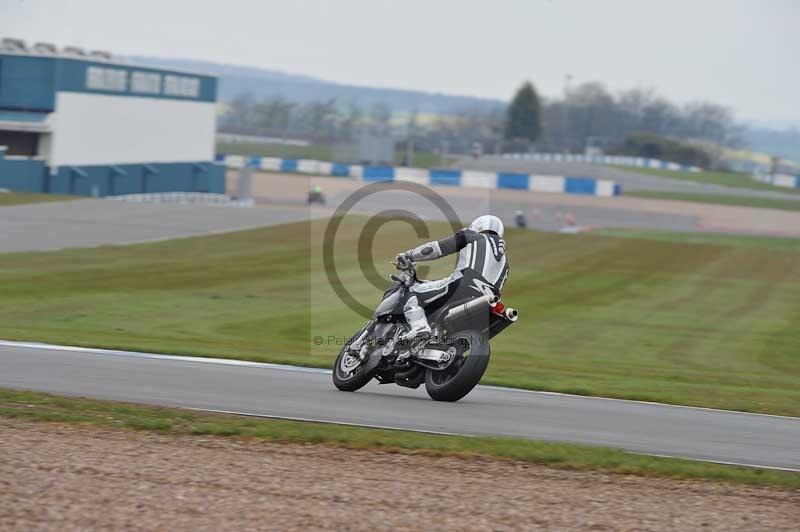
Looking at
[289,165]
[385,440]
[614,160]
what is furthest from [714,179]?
[385,440]

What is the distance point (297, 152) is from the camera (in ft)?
317

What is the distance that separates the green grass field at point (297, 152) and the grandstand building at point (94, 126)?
20116 millimetres

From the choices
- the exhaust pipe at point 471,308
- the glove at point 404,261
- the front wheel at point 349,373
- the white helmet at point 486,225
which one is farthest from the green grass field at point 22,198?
the exhaust pipe at point 471,308

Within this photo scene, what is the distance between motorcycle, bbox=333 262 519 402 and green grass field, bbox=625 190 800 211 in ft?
237

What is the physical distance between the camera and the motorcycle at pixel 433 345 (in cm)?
1041

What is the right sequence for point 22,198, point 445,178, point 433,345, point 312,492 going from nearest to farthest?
1. point 312,492
2. point 433,345
3. point 22,198
4. point 445,178

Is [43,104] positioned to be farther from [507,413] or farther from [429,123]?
[429,123]

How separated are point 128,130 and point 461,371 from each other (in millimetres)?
59120

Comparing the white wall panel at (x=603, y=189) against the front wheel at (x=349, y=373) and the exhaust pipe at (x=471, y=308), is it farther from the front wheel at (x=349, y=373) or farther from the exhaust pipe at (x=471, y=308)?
the exhaust pipe at (x=471, y=308)

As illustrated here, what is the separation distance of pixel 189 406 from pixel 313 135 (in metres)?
88.0

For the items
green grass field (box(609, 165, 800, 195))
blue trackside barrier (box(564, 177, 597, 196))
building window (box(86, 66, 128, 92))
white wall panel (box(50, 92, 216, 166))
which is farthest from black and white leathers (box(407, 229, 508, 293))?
green grass field (box(609, 165, 800, 195))

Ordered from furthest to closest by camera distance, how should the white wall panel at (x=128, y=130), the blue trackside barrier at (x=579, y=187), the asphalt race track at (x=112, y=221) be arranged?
the blue trackside barrier at (x=579, y=187), the white wall panel at (x=128, y=130), the asphalt race track at (x=112, y=221)

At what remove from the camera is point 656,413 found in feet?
37.5

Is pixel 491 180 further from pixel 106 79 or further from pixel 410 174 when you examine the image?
pixel 106 79
